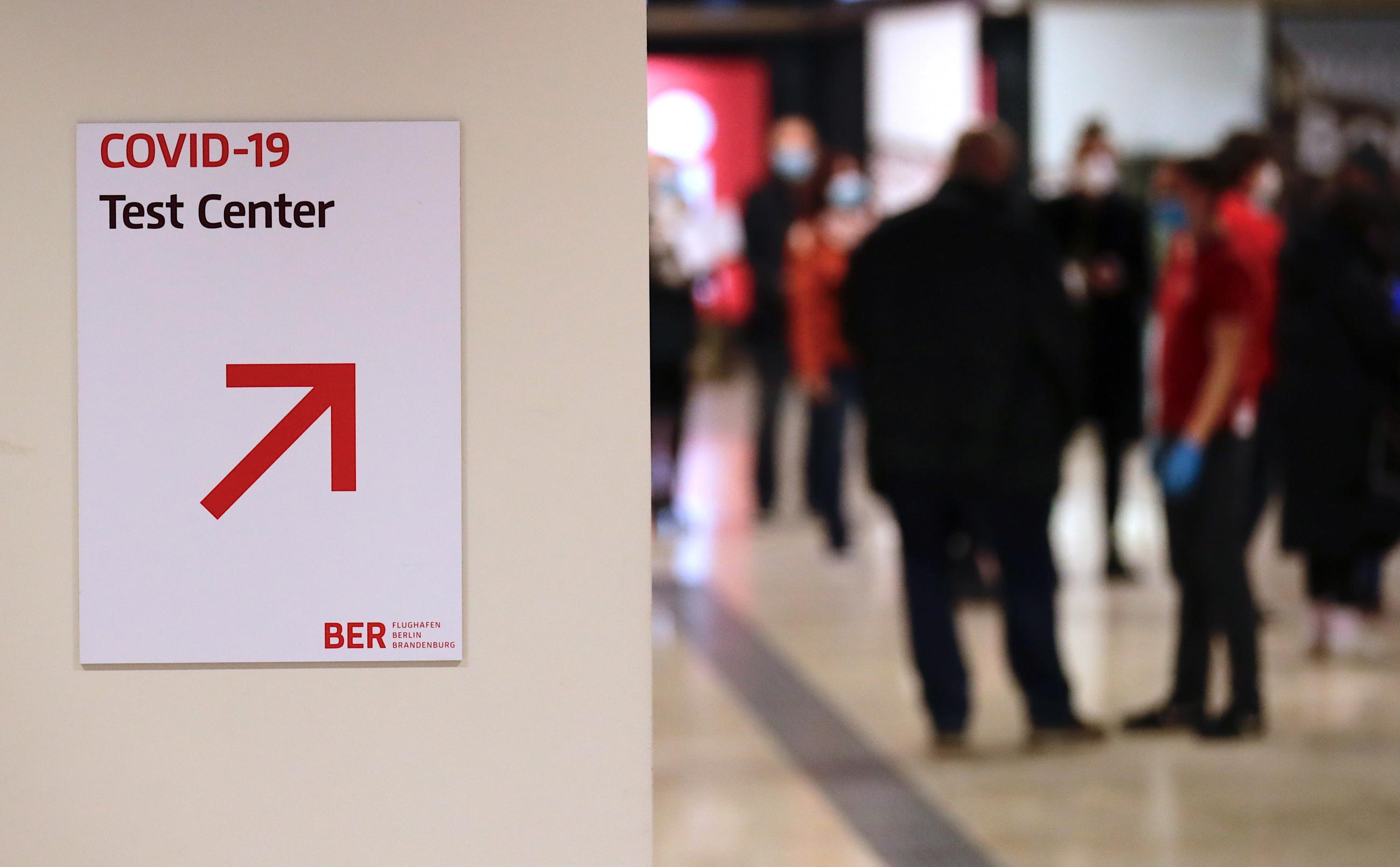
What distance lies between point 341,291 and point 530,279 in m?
0.19

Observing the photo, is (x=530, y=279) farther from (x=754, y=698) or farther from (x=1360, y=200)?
(x=1360, y=200)

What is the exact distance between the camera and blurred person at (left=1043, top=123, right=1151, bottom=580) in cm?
618

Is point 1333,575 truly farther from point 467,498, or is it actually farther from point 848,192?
point 467,498

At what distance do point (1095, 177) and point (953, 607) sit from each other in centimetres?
244

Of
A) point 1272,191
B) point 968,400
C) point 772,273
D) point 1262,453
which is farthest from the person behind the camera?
point 1272,191

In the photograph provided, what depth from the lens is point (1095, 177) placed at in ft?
20.3

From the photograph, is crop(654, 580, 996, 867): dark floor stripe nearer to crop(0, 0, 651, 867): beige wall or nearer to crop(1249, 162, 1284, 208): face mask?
crop(0, 0, 651, 867): beige wall

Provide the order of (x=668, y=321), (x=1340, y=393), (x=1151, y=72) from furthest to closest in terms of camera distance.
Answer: (x=1151, y=72) → (x=668, y=321) → (x=1340, y=393)

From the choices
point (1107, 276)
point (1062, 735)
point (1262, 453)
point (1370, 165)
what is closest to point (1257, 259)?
point (1262, 453)

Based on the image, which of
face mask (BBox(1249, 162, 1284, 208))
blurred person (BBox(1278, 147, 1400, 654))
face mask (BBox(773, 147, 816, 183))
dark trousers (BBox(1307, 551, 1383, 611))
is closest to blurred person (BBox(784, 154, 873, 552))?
face mask (BBox(773, 147, 816, 183))

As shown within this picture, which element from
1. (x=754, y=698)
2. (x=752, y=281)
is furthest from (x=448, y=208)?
(x=752, y=281)

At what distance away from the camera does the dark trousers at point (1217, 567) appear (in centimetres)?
422

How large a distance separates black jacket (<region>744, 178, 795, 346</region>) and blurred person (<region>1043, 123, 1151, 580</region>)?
2166mm

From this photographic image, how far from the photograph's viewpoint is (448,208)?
178cm
